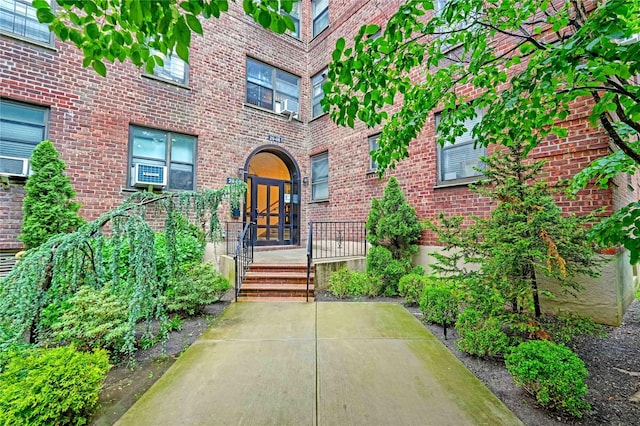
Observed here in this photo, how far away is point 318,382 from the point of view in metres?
2.39

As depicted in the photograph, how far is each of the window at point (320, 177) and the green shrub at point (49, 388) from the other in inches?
291

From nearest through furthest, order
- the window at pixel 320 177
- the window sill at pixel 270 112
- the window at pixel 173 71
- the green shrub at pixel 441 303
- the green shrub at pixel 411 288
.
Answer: the green shrub at pixel 441 303 → the green shrub at pixel 411 288 → the window at pixel 173 71 → the window sill at pixel 270 112 → the window at pixel 320 177

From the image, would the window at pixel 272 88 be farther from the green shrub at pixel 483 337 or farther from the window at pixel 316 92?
the green shrub at pixel 483 337

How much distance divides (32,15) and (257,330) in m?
7.96

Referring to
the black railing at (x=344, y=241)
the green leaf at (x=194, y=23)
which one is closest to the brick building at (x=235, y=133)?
the black railing at (x=344, y=241)

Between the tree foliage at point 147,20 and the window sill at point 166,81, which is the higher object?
the window sill at point 166,81

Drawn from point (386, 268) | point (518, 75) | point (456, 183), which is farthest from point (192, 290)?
point (456, 183)

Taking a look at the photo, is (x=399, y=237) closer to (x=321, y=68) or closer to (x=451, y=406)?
Answer: (x=451, y=406)

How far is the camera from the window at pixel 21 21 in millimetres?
5418

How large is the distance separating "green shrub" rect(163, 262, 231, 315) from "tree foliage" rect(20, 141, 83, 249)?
2585 millimetres

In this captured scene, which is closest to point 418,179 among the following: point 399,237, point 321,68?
point 399,237

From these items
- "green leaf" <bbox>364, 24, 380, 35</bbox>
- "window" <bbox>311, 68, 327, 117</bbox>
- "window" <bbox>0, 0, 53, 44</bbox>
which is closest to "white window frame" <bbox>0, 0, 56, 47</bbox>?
"window" <bbox>0, 0, 53, 44</bbox>

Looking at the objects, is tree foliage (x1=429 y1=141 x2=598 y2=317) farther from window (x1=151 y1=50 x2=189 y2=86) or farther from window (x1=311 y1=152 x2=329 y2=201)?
window (x1=151 y1=50 x2=189 y2=86)

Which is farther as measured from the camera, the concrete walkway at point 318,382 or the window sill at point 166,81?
the window sill at point 166,81
